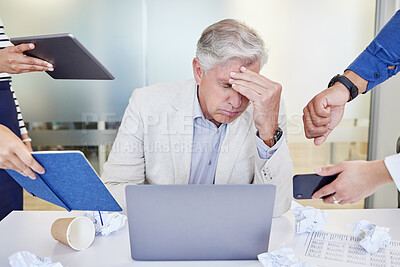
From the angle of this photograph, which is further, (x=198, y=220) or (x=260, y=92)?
(x=260, y=92)

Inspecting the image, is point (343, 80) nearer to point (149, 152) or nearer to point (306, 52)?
point (149, 152)

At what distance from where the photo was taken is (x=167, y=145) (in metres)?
1.90

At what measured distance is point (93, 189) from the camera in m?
1.14

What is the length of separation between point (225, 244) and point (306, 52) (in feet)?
8.23

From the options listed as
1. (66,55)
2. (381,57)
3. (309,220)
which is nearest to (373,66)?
(381,57)

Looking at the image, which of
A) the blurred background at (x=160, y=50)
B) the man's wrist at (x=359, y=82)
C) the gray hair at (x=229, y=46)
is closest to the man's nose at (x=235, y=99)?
the gray hair at (x=229, y=46)

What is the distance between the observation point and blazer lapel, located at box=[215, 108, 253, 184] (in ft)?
6.09

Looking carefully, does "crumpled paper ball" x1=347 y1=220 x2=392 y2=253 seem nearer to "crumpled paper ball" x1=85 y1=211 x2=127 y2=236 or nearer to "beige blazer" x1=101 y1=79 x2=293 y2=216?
"beige blazer" x1=101 y1=79 x2=293 y2=216

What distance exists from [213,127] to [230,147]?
133 millimetres

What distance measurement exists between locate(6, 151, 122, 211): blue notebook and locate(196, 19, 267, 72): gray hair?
0.78 meters

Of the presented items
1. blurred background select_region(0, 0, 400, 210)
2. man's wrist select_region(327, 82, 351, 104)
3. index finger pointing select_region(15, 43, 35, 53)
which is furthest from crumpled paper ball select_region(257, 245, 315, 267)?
blurred background select_region(0, 0, 400, 210)

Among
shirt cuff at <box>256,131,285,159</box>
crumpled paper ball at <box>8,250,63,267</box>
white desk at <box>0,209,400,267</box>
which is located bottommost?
white desk at <box>0,209,400,267</box>

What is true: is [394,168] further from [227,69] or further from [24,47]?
[24,47]

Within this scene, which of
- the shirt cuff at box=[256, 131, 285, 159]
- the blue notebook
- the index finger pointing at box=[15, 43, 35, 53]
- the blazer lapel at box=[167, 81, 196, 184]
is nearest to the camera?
the blue notebook
